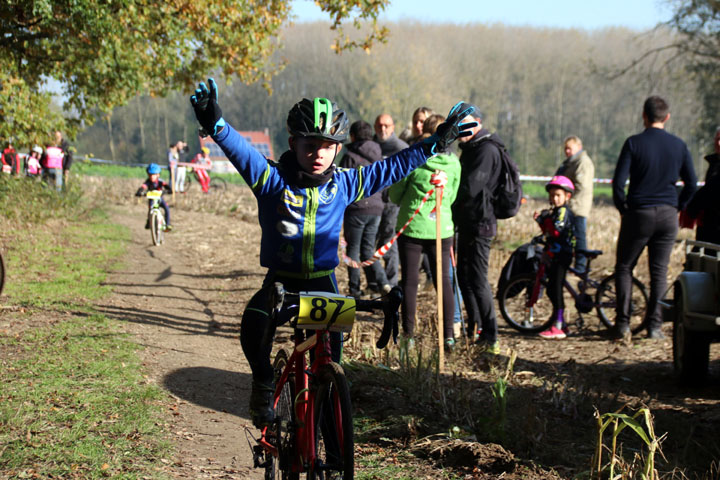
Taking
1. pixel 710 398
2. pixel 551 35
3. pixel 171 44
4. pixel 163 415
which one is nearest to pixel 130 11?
pixel 171 44

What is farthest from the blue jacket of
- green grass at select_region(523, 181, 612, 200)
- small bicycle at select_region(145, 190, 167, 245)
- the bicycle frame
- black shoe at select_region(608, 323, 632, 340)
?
green grass at select_region(523, 181, 612, 200)

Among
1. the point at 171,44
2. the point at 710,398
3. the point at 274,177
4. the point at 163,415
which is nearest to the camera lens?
the point at 274,177

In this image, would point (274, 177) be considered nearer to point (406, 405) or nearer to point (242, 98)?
point (406, 405)

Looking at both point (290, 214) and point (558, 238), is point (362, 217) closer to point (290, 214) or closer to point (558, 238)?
point (558, 238)

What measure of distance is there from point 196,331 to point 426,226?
8.88 feet

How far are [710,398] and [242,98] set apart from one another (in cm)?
7769

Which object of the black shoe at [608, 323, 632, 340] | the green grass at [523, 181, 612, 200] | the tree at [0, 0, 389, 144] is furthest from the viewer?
the green grass at [523, 181, 612, 200]

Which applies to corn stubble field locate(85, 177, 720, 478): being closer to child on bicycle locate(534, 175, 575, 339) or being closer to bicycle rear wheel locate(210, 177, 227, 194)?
child on bicycle locate(534, 175, 575, 339)

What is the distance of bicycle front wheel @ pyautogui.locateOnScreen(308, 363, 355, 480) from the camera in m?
2.97

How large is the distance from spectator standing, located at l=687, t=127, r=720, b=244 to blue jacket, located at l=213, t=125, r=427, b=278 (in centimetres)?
440

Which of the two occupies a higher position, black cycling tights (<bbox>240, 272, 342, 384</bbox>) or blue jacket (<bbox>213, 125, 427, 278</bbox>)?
blue jacket (<bbox>213, 125, 427, 278</bbox>)

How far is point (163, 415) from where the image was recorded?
518 centimetres

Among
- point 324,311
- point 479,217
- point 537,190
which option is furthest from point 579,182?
point 537,190

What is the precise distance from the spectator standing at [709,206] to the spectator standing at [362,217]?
11.1 feet
